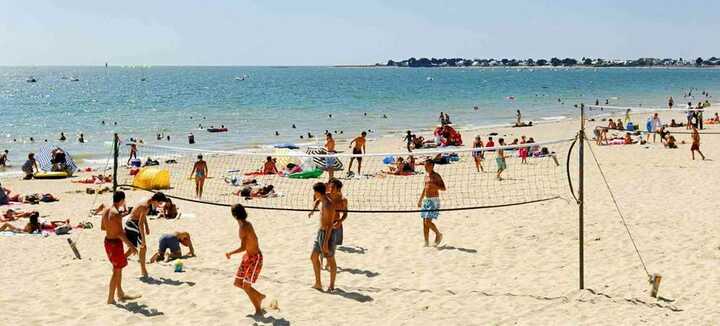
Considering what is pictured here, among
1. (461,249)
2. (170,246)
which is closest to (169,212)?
(170,246)

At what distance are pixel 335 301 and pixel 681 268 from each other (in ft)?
14.7

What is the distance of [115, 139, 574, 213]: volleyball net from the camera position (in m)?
15.6

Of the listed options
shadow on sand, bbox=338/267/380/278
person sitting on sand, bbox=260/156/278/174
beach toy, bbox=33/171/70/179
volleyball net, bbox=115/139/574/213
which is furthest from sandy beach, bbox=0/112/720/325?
beach toy, bbox=33/171/70/179

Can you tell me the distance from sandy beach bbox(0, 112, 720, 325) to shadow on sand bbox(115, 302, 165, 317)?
22 millimetres

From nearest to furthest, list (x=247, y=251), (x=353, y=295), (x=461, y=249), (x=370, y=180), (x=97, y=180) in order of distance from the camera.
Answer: (x=247, y=251), (x=353, y=295), (x=461, y=249), (x=370, y=180), (x=97, y=180)

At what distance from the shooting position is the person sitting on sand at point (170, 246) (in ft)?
33.9

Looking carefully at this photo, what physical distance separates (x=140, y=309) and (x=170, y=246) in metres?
2.29

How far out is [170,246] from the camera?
10398 millimetres

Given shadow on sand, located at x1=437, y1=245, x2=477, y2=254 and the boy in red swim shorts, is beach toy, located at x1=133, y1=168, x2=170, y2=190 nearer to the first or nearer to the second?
shadow on sand, located at x1=437, y1=245, x2=477, y2=254

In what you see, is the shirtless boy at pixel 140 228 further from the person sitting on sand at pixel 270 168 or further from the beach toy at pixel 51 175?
the beach toy at pixel 51 175

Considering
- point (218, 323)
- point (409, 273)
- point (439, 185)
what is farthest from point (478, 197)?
point (218, 323)

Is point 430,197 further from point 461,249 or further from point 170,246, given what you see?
point 170,246

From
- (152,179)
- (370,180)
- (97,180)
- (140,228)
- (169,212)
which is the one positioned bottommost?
(97,180)

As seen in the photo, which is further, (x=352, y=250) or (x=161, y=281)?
(x=352, y=250)
